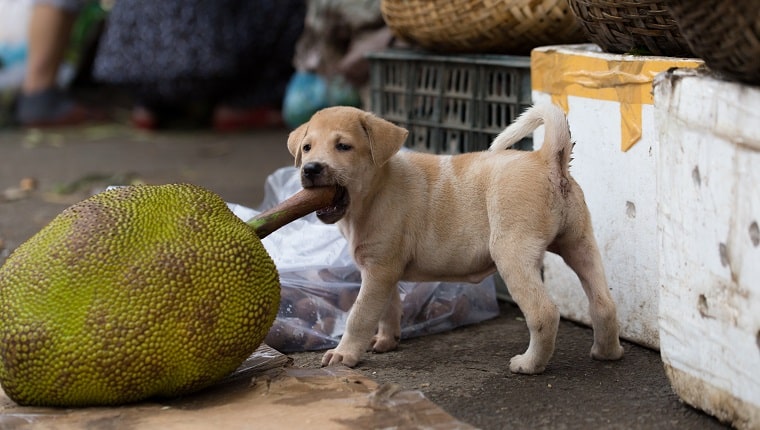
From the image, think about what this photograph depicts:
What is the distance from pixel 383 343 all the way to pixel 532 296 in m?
0.67

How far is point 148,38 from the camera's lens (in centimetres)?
809

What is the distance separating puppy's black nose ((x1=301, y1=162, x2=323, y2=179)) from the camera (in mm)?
3176

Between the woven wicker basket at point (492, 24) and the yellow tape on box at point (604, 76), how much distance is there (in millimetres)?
326

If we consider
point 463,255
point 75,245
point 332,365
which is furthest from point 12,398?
point 463,255

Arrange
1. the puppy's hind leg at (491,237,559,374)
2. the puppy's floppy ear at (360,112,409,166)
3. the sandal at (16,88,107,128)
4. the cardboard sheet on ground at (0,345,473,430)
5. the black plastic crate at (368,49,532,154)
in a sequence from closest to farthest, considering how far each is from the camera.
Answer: the cardboard sheet on ground at (0,345,473,430), the puppy's hind leg at (491,237,559,374), the puppy's floppy ear at (360,112,409,166), the black plastic crate at (368,49,532,154), the sandal at (16,88,107,128)

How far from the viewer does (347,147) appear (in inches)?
129

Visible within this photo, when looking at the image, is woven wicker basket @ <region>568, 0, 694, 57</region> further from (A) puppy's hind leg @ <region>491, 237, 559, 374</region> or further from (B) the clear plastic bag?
A: (B) the clear plastic bag

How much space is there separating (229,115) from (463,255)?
5663 mm

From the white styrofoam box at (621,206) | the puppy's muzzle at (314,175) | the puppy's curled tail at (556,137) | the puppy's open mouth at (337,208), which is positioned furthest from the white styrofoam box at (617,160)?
the puppy's muzzle at (314,175)

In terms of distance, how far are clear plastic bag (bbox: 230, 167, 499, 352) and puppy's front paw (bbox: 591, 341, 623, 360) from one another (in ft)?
2.21

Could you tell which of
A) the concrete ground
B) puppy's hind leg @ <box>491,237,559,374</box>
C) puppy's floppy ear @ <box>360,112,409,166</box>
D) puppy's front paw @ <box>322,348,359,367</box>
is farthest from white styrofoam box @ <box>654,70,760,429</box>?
puppy's front paw @ <box>322,348,359,367</box>

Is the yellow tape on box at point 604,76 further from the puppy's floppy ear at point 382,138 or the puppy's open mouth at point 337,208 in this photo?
the puppy's open mouth at point 337,208

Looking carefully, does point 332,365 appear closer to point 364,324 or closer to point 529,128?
point 364,324

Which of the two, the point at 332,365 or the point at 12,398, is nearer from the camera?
the point at 12,398
